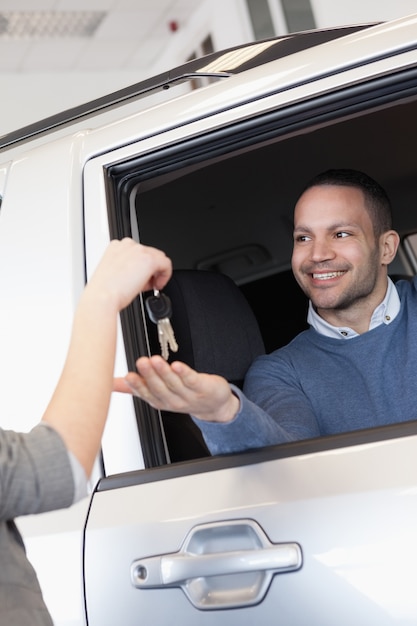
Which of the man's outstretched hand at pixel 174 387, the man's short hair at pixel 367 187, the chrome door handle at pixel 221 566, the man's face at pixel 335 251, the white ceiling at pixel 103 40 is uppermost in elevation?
the white ceiling at pixel 103 40

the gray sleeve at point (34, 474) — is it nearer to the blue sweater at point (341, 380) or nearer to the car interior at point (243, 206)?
the car interior at point (243, 206)

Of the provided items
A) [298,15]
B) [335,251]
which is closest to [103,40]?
[298,15]

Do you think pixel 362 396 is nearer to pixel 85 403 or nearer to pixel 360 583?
pixel 360 583

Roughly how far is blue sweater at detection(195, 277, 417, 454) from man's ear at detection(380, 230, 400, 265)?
125 mm

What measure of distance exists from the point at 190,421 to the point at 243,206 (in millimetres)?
911

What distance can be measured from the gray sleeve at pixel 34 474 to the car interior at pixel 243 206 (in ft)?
2.11

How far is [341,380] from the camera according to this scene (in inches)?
81.4

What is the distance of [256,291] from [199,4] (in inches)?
259

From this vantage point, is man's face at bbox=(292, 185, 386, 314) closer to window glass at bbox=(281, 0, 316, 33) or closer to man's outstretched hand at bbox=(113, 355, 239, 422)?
man's outstretched hand at bbox=(113, 355, 239, 422)

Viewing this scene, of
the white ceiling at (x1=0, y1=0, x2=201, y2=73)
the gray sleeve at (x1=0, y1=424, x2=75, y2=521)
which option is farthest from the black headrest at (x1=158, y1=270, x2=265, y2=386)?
the white ceiling at (x1=0, y1=0, x2=201, y2=73)

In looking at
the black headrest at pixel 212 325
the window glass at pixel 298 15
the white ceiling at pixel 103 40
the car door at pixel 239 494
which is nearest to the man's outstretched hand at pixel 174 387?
the car door at pixel 239 494

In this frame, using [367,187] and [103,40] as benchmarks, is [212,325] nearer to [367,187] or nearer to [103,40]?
[367,187]

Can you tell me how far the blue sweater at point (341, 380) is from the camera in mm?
1947

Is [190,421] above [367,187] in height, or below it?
below
